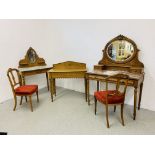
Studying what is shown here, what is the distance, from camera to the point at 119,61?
322 centimetres

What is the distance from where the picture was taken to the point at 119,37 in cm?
314

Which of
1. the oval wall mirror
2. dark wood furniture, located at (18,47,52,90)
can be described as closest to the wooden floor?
dark wood furniture, located at (18,47,52,90)

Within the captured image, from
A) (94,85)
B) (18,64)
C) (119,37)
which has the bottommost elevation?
(94,85)

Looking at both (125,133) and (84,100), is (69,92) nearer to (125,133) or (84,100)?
(84,100)

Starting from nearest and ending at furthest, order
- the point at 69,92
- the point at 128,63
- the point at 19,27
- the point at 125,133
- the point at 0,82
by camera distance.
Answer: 1. the point at 125,133
2. the point at 128,63
3. the point at 0,82
4. the point at 19,27
5. the point at 69,92

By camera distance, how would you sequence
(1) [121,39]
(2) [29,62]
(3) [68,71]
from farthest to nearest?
1. (2) [29,62]
2. (3) [68,71]
3. (1) [121,39]

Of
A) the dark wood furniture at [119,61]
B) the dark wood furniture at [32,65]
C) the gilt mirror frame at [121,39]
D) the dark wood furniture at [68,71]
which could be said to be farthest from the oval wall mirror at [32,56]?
the gilt mirror frame at [121,39]

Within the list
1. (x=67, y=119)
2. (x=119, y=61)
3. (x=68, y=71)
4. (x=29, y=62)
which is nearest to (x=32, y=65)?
(x=29, y=62)

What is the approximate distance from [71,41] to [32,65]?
3.81 ft

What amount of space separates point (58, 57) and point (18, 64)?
3.63 ft

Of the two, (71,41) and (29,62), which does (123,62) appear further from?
(29,62)

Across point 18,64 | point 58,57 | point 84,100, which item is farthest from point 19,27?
point 84,100

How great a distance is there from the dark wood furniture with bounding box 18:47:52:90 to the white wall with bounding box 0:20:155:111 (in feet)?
0.43

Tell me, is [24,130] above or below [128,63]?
below
